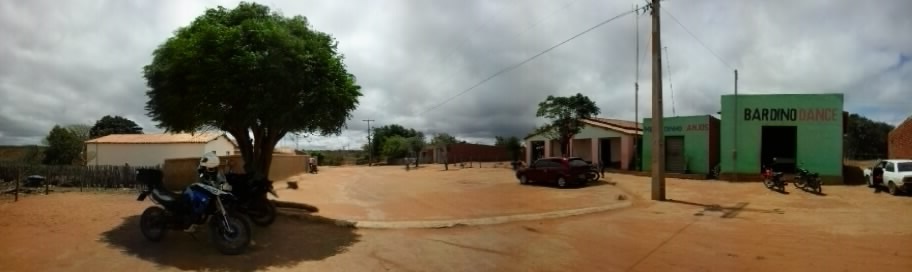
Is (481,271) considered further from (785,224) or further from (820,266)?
(785,224)

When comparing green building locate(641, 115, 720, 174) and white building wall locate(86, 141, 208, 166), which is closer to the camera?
green building locate(641, 115, 720, 174)

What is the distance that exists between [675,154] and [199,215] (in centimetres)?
2650

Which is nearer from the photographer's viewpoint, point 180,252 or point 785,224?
point 180,252

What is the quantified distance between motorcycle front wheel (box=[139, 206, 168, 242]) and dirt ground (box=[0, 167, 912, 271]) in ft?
0.57

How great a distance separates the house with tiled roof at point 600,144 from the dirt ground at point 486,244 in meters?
19.5

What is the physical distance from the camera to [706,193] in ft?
64.3

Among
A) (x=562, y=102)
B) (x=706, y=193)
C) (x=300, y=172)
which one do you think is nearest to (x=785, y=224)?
(x=706, y=193)

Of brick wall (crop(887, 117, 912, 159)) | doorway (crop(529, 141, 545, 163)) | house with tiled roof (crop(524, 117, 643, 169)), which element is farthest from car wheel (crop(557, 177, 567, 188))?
doorway (crop(529, 141, 545, 163))

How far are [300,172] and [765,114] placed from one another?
29.1m

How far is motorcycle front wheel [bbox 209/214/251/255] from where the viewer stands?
7.93 meters

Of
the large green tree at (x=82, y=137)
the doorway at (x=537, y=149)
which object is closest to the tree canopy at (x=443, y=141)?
the doorway at (x=537, y=149)

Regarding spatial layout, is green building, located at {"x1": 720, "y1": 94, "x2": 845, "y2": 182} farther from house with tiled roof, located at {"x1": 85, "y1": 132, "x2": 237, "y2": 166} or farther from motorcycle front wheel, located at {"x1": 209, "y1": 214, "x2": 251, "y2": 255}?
house with tiled roof, located at {"x1": 85, "y1": 132, "x2": 237, "y2": 166}

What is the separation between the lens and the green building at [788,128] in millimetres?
24203

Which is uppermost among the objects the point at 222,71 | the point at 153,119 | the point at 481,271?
the point at 222,71
